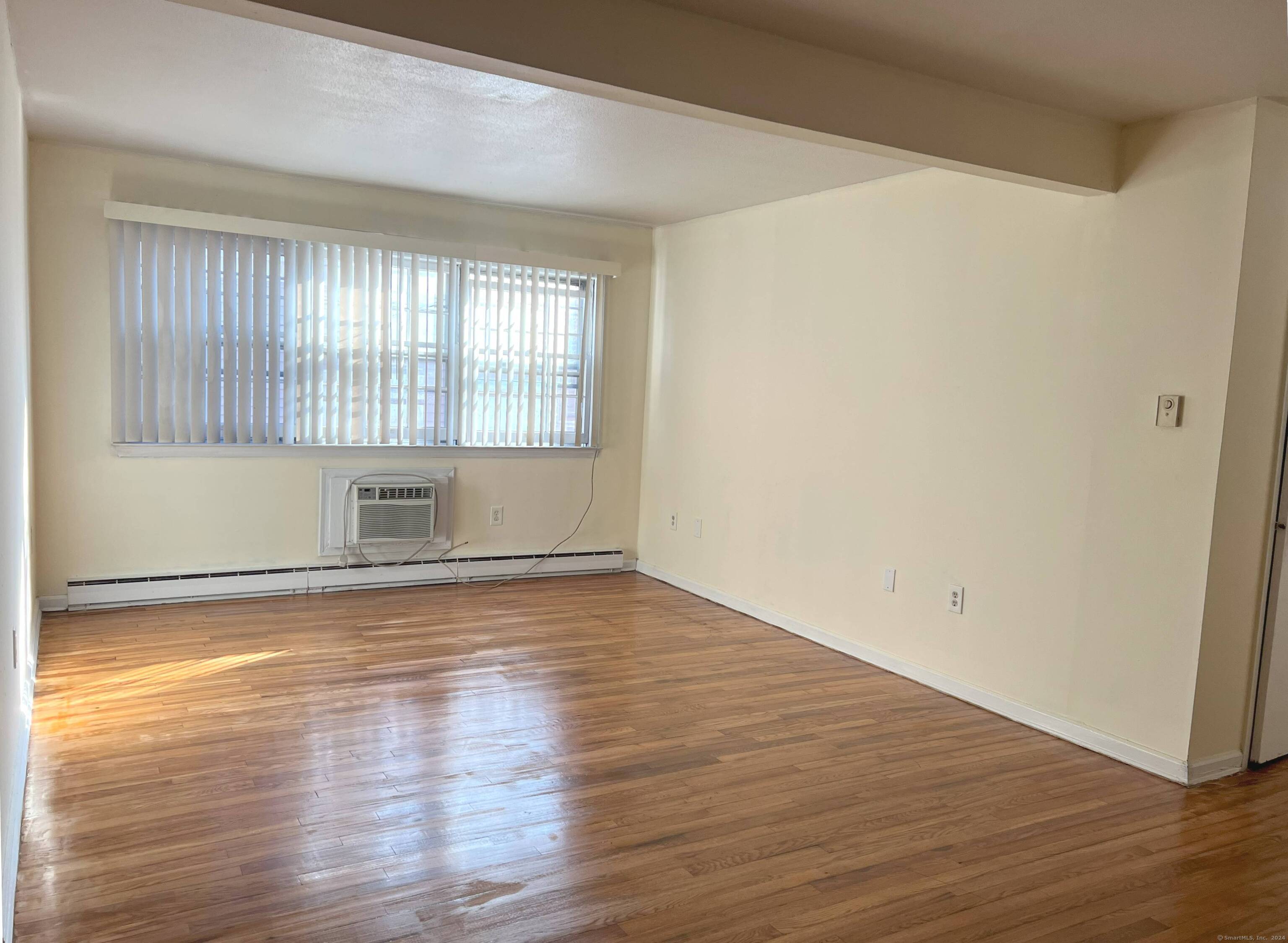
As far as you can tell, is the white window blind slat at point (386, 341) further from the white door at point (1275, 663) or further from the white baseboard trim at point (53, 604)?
the white door at point (1275, 663)

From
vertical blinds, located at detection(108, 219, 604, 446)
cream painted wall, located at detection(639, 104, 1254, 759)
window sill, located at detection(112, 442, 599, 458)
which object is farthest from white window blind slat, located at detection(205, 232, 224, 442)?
cream painted wall, located at detection(639, 104, 1254, 759)

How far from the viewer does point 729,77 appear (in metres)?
2.64

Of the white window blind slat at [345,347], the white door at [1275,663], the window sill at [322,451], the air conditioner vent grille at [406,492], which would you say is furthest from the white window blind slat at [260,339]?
the white door at [1275,663]

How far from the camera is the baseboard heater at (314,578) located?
4855mm

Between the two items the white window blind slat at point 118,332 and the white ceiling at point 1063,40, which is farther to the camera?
the white window blind slat at point 118,332

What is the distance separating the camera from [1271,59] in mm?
2652

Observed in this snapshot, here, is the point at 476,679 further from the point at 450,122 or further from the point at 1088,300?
the point at 1088,300

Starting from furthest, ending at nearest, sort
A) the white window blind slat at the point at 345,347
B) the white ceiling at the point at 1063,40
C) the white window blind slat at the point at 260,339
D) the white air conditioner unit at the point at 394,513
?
the white air conditioner unit at the point at 394,513 < the white window blind slat at the point at 345,347 < the white window blind slat at the point at 260,339 < the white ceiling at the point at 1063,40

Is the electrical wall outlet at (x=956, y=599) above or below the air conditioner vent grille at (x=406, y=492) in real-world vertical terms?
below

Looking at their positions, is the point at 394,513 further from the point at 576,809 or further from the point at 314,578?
the point at 576,809

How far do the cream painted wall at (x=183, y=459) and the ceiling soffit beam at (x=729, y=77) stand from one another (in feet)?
10.1

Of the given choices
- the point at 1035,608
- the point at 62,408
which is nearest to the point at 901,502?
the point at 1035,608

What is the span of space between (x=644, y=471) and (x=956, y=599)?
281 cm

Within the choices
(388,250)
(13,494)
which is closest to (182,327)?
(388,250)
